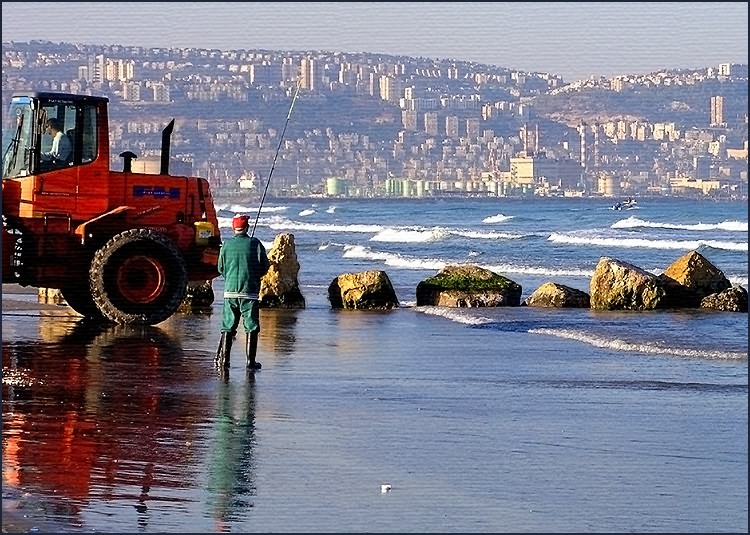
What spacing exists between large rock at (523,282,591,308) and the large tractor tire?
6.43 metres

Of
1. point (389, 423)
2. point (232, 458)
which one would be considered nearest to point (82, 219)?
point (389, 423)

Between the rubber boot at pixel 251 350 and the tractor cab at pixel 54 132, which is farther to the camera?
the tractor cab at pixel 54 132

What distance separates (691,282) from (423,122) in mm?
105947

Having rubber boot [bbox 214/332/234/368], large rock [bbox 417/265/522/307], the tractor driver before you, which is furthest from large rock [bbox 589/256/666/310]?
rubber boot [bbox 214/332/234/368]

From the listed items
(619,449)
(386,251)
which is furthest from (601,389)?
(386,251)

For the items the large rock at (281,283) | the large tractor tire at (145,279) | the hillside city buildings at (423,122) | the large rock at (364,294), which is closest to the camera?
the large tractor tire at (145,279)

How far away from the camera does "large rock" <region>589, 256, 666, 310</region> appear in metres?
24.0

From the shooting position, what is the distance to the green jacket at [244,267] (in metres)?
15.4

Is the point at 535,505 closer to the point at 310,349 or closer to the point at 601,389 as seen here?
the point at 601,389

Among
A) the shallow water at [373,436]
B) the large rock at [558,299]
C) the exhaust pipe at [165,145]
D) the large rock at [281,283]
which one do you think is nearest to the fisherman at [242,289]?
the shallow water at [373,436]

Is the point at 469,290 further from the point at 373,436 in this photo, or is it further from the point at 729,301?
the point at 373,436

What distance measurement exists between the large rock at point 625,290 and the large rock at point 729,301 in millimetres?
644

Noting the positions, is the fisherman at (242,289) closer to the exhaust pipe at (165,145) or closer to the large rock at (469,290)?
the exhaust pipe at (165,145)

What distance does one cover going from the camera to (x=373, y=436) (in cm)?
1142
